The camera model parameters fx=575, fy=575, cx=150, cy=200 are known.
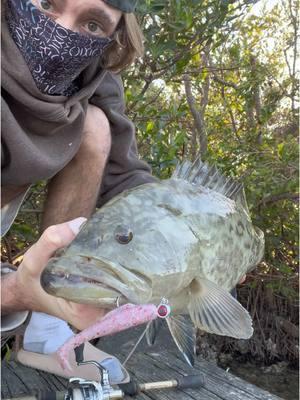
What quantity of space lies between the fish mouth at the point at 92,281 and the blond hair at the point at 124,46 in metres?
1.41

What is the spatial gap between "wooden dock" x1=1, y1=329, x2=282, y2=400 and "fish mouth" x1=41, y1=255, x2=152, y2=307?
4.12ft

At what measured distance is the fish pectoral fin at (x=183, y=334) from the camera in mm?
1436

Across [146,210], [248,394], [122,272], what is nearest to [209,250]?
[146,210]

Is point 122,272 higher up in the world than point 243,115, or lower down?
lower down

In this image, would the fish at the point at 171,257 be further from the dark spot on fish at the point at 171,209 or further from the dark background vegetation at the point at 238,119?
the dark background vegetation at the point at 238,119

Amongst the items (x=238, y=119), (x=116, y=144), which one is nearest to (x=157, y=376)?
(x=116, y=144)

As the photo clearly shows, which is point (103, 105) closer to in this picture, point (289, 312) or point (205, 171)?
point (205, 171)

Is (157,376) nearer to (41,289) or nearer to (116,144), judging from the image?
(116,144)

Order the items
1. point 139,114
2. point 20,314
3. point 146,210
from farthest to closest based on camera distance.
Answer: point 139,114, point 20,314, point 146,210

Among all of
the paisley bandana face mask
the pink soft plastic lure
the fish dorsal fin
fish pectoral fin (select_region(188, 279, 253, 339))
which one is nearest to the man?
the paisley bandana face mask

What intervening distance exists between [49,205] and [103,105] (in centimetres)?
51

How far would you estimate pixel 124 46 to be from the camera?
249 cm

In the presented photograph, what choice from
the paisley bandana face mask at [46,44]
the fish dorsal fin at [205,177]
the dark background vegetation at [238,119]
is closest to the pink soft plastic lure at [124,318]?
the fish dorsal fin at [205,177]

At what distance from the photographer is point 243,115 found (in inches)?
214
